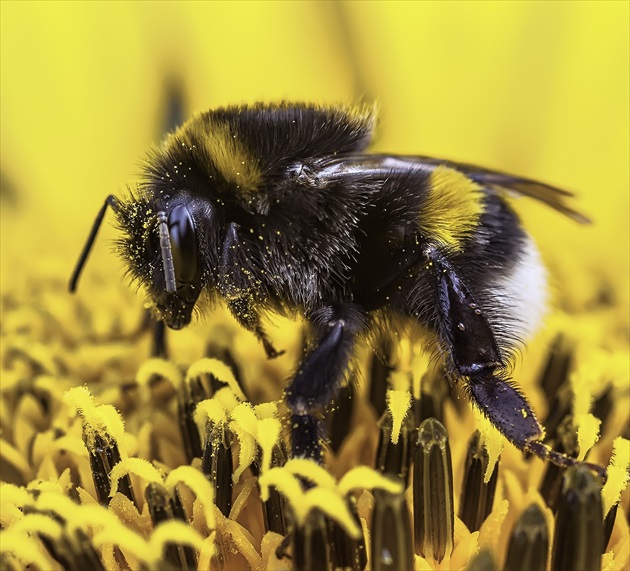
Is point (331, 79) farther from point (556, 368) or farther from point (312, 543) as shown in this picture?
point (312, 543)

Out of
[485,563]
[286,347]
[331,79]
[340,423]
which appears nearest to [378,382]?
[340,423]

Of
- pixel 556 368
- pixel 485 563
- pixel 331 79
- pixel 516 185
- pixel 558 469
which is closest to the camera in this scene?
pixel 485 563

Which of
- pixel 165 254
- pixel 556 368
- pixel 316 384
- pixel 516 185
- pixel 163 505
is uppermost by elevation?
pixel 516 185

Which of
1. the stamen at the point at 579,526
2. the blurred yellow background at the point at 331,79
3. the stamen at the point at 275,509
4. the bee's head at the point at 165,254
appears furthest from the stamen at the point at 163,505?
the blurred yellow background at the point at 331,79

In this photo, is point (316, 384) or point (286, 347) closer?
point (316, 384)

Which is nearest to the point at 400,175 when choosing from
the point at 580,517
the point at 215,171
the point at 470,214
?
the point at 470,214

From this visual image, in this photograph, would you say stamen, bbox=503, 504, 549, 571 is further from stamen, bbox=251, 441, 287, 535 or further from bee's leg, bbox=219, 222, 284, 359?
bee's leg, bbox=219, 222, 284, 359

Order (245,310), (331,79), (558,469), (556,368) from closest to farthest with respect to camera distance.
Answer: (245,310) → (558,469) → (556,368) → (331,79)
